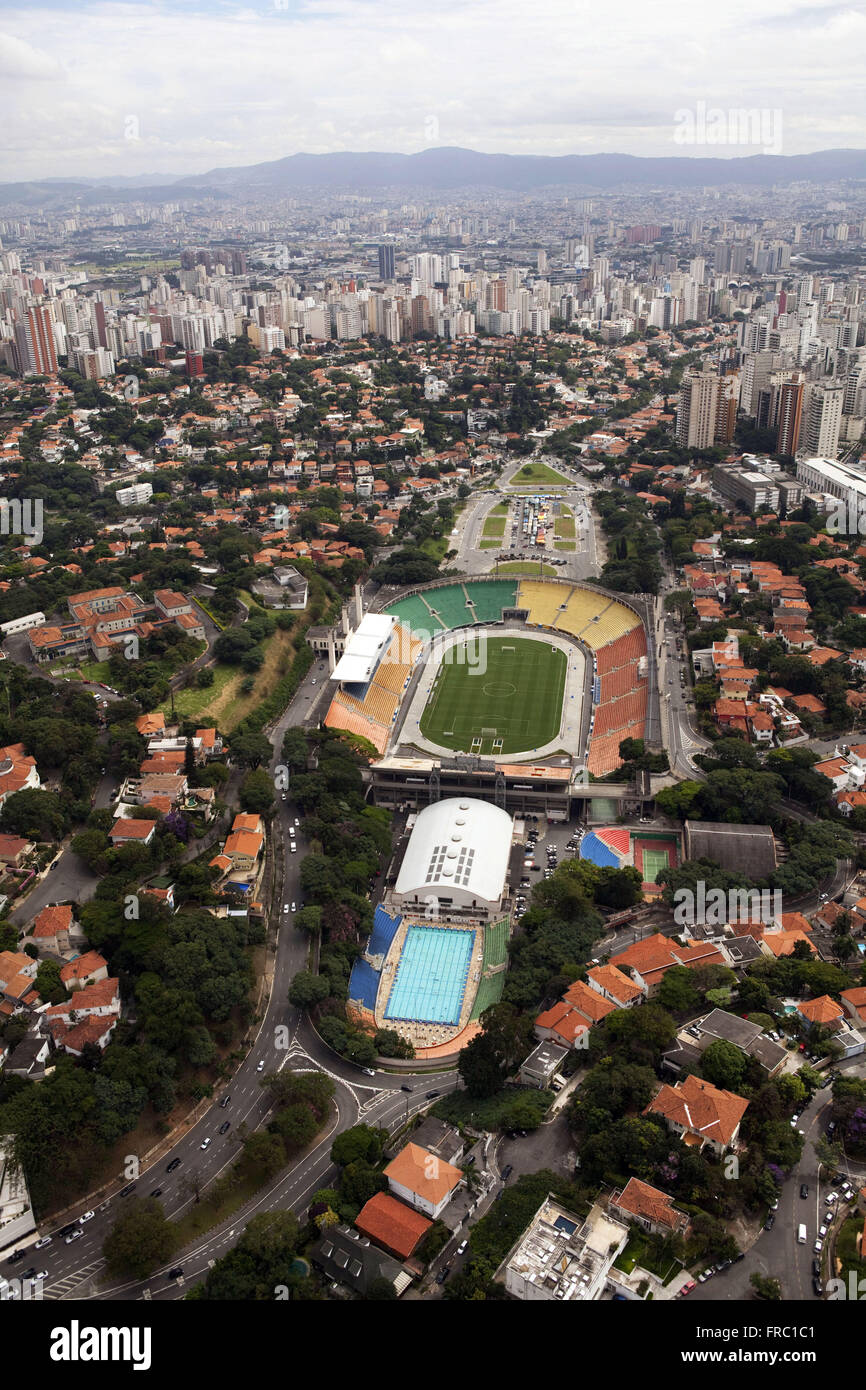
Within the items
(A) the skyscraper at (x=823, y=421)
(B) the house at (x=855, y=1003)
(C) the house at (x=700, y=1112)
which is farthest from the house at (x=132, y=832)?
(A) the skyscraper at (x=823, y=421)

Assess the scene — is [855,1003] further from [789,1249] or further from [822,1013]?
[789,1249]

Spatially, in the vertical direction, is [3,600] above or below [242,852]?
above

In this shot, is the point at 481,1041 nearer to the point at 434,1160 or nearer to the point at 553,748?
the point at 434,1160

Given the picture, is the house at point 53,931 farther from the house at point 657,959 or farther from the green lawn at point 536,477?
the green lawn at point 536,477

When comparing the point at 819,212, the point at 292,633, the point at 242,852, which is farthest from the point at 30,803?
the point at 819,212

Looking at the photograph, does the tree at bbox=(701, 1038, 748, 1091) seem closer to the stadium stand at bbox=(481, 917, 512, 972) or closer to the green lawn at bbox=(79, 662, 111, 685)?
the stadium stand at bbox=(481, 917, 512, 972)

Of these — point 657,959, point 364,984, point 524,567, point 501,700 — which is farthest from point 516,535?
point 657,959
